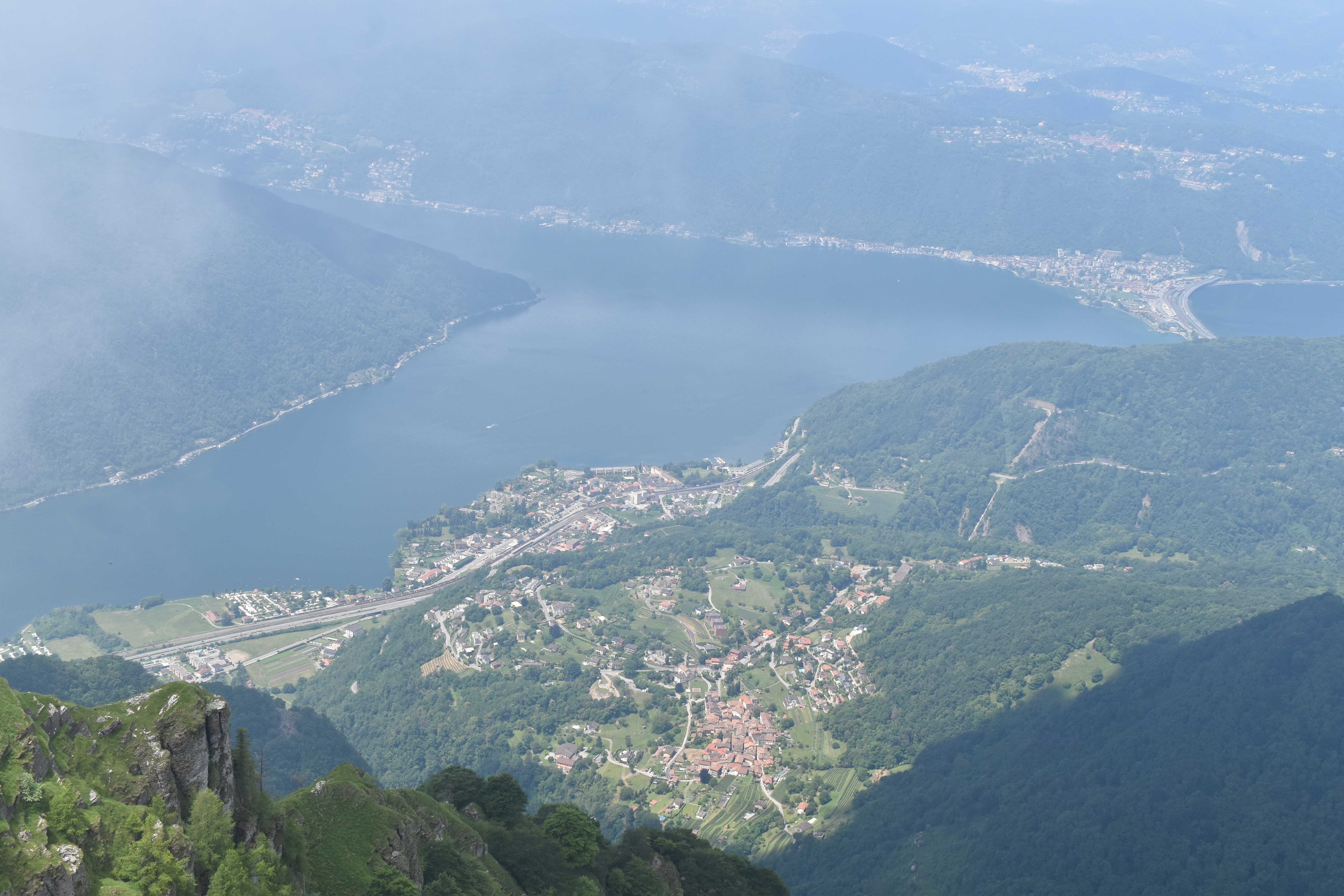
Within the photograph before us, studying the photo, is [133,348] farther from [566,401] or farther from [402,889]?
[402,889]

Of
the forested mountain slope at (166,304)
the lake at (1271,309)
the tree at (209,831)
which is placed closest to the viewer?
the tree at (209,831)

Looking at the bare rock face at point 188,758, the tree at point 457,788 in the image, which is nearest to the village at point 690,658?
the tree at point 457,788

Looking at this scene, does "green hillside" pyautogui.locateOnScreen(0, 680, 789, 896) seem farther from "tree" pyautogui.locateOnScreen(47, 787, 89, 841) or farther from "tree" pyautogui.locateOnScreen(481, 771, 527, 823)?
"tree" pyautogui.locateOnScreen(481, 771, 527, 823)

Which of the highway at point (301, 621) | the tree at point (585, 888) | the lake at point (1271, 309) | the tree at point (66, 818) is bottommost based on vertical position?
the highway at point (301, 621)

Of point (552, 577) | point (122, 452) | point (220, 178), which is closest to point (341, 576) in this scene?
point (552, 577)

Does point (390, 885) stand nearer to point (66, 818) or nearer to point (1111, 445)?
point (66, 818)

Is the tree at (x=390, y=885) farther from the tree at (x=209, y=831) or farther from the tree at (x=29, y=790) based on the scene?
the tree at (x=29, y=790)
